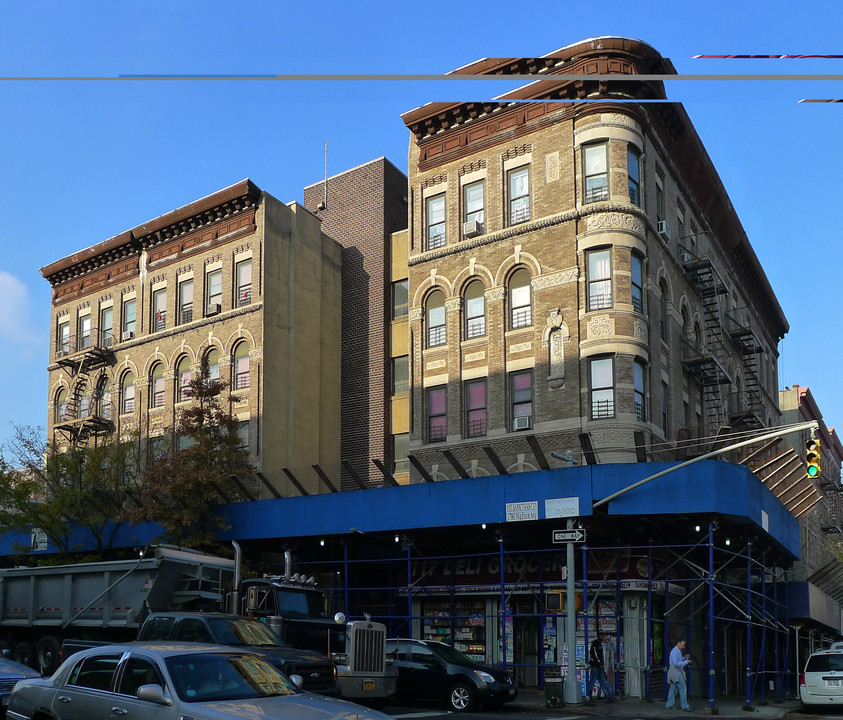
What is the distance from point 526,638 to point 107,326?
87.5 feet

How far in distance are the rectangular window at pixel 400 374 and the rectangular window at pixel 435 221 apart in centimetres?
572

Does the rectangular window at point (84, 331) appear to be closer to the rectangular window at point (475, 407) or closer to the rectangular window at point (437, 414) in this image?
the rectangular window at point (437, 414)

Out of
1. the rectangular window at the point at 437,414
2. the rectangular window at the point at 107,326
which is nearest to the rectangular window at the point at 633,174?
the rectangular window at the point at 437,414

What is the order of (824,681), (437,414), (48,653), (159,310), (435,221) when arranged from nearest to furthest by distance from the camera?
(48,653) < (824,681) < (437,414) < (435,221) < (159,310)

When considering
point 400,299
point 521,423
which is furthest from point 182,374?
point 521,423

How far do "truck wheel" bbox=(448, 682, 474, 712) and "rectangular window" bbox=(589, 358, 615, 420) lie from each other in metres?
11.9

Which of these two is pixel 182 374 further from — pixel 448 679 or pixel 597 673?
pixel 597 673

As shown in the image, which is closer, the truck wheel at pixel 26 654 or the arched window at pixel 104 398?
the truck wheel at pixel 26 654

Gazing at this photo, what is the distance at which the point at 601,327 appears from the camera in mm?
33500

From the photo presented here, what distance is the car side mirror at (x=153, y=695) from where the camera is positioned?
33.3 ft

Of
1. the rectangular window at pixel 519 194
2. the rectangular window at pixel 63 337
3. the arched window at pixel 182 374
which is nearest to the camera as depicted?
the rectangular window at pixel 519 194

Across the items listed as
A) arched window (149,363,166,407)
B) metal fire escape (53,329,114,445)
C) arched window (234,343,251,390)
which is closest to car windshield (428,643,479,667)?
arched window (234,343,251,390)

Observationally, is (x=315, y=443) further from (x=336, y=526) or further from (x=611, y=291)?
(x=611, y=291)

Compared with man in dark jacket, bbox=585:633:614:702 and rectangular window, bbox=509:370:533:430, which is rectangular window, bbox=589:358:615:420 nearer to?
rectangular window, bbox=509:370:533:430
